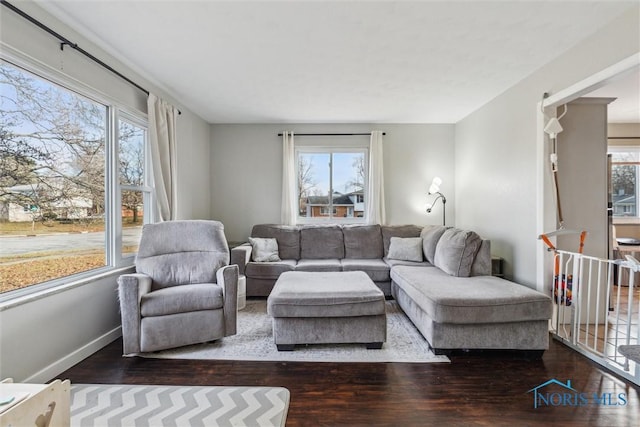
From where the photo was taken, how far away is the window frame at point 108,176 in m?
1.99

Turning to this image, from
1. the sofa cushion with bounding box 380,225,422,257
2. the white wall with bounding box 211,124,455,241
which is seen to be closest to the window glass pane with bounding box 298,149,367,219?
the white wall with bounding box 211,124,455,241

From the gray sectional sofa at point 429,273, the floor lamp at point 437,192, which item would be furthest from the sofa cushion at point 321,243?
the floor lamp at point 437,192

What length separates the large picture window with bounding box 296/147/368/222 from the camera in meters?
5.00

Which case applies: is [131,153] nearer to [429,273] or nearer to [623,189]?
[429,273]

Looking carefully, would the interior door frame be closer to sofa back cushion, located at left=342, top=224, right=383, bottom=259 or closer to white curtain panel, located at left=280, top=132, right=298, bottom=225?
sofa back cushion, located at left=342, top=224, right=383, bottom=259

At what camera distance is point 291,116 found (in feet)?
14.7

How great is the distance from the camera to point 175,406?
5.92ft

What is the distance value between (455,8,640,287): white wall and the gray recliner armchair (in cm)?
294

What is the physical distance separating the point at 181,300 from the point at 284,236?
84.4 inches

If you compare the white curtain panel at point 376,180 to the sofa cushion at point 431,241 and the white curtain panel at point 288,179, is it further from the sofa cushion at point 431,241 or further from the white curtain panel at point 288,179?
the white curtain panel at point 288,179

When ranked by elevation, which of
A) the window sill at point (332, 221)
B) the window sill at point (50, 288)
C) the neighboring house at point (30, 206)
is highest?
the neighboring house at point (30, 206)

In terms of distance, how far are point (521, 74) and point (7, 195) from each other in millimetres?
4363

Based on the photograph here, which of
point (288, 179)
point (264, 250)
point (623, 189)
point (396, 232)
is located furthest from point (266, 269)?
point (623, 189)

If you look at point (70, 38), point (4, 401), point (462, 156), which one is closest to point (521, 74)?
point (462, 156)
